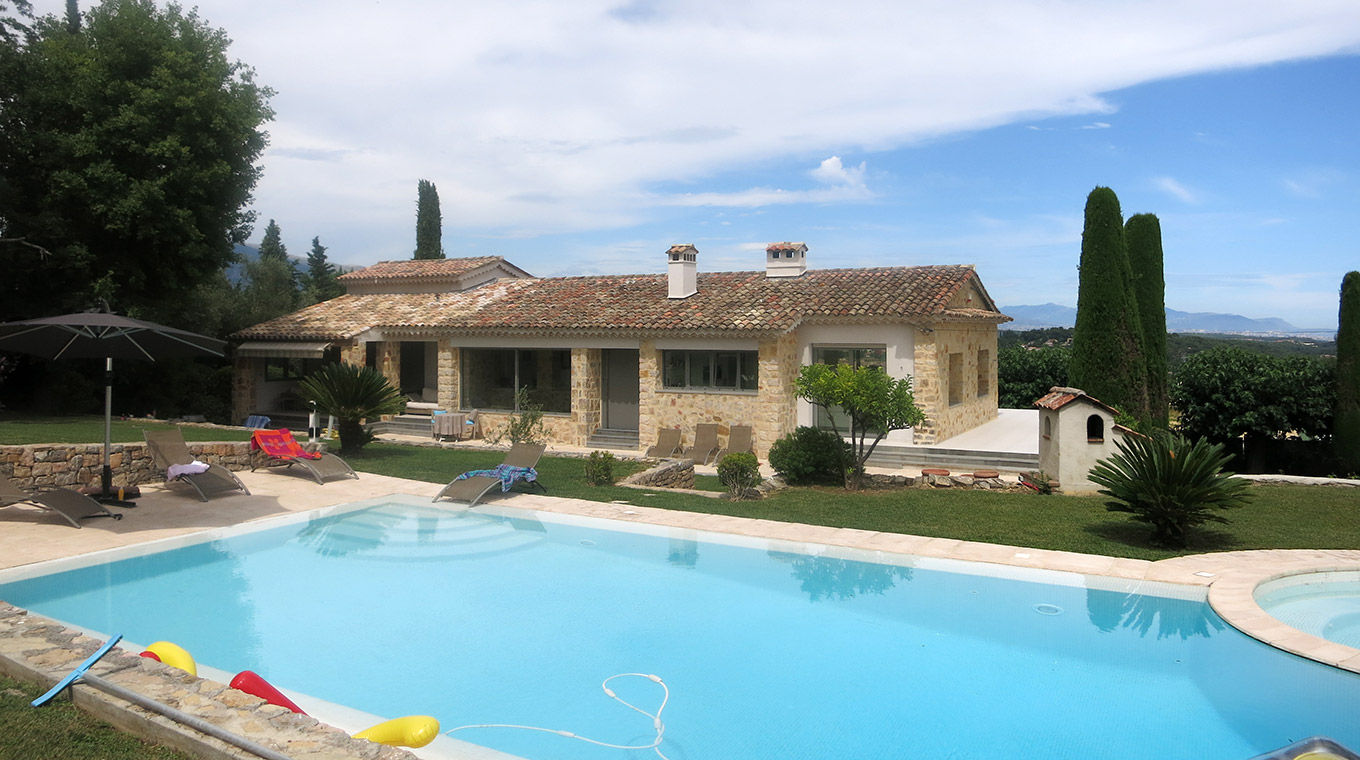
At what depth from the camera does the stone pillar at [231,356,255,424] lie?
29406 millimetres

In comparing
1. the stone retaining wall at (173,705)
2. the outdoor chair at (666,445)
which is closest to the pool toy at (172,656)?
the stone retaining wall at (173,705)

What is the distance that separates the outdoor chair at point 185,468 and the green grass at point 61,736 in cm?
1015

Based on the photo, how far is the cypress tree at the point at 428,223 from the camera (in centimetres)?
4609

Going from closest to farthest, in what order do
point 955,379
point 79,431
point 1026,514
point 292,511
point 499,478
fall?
1. point 1026,514
2. point 292,511
3. point 499,478
4. point 79,431
5. point 955,379

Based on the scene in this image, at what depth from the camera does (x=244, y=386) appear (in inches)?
1161

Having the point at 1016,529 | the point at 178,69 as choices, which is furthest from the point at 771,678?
the point at 178,69

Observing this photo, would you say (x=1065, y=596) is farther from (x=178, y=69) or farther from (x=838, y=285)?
(x=178, y=69)

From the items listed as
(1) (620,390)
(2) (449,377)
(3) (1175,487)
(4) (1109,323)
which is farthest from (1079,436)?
(2) (449,377)

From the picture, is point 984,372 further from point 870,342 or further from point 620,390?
point 620,390

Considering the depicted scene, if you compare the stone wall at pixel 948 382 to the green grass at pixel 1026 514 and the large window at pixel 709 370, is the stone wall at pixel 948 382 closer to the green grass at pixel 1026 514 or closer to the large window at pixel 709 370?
the large window at pixel 709 370

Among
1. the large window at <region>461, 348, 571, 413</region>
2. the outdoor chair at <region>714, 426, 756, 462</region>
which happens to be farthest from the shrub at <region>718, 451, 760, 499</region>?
the large window at <region>461, 348, 571, 413</region>

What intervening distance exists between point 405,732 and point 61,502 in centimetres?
1015

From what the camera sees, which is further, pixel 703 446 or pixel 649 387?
pixel 649 387

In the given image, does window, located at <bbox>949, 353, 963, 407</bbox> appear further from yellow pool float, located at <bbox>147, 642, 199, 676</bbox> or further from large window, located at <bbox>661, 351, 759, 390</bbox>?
yellow pool float, located at <bbox>147, 642, 199, 676</bbox>
